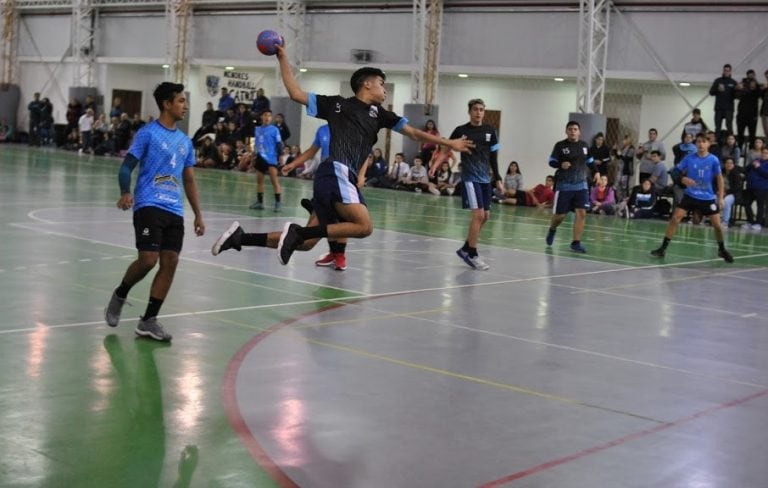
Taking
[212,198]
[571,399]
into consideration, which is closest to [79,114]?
[212,198]

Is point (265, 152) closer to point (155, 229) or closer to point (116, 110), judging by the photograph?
point (155, 229)

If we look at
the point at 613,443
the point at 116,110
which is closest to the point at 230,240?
the point at 613,443

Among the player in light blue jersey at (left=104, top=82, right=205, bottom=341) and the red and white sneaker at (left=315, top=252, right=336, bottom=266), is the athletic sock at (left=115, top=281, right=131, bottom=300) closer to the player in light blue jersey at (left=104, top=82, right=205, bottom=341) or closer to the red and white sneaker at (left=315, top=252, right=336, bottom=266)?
the player in light blue jersey at (left=104, top=82, right=205, bottom=341)

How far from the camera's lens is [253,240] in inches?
404

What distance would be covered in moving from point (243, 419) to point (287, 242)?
11.1 ft

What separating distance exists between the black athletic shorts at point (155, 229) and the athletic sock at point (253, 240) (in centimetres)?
117

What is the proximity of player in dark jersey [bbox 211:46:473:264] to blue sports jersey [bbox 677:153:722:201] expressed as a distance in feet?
Answer: 30.5

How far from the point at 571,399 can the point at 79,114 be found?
131 ft

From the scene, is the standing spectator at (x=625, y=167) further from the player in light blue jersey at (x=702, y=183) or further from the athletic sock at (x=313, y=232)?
the athletic sock at (x=313, y=232)

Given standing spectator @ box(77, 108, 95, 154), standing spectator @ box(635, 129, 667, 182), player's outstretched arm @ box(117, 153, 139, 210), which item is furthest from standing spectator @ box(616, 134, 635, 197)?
player's outstretched arm @ box(117, 153, 139, 210)

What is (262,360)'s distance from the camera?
8.70m

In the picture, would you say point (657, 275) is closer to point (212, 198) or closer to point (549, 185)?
point (212, 198)

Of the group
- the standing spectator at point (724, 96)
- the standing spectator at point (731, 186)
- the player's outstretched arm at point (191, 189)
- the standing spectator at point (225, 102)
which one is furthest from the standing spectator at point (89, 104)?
the player's outstretched arm at point (191, 189)

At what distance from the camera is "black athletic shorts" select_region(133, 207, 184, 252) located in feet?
29.4
